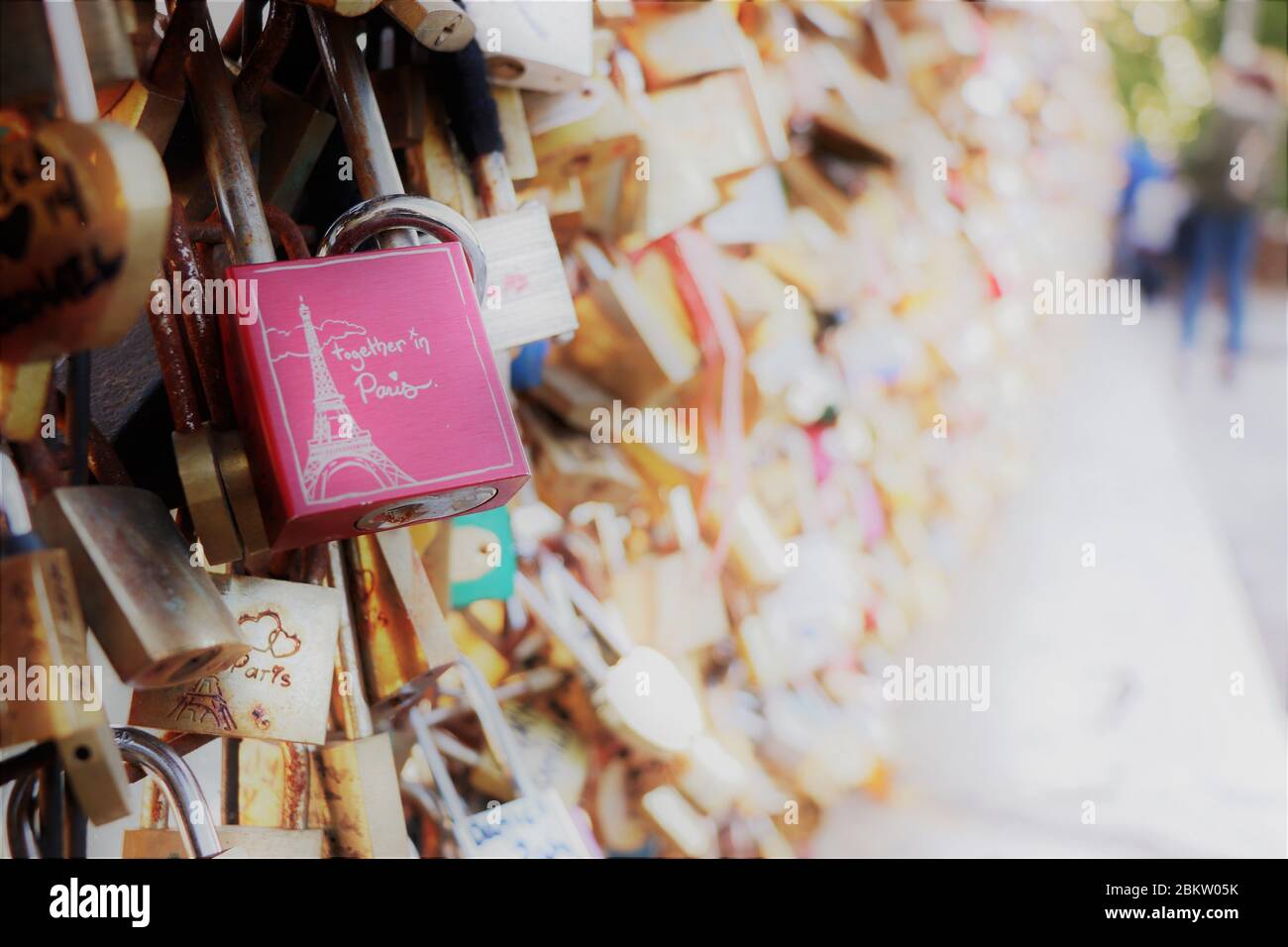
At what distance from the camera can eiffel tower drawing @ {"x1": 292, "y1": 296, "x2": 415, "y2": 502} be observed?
1.64 ft

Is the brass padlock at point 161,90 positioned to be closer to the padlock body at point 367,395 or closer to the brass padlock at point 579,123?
the padlock body at point 367,395

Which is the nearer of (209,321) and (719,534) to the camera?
(209,321)

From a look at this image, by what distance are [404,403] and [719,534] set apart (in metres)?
0.80

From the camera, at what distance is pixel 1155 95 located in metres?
6.00

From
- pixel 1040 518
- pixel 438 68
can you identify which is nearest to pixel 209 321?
pixel 438 68

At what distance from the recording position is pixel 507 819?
2.54 feet

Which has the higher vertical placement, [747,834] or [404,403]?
[404,403]

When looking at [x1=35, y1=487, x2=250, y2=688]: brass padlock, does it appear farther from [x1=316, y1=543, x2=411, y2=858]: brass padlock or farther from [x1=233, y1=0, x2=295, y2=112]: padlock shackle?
[x1=233, y1=0, x2=295, y2=112]: padlock shackle

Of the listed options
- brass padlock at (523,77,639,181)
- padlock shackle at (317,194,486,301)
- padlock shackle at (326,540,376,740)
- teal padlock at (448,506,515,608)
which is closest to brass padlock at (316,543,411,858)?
padlock shackle at (326,540,376,740)

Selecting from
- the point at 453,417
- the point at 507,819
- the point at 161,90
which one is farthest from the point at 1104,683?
the point at 161,90

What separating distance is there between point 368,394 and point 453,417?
0.04m

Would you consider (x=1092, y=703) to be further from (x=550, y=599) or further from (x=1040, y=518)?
(x=550, y=599)

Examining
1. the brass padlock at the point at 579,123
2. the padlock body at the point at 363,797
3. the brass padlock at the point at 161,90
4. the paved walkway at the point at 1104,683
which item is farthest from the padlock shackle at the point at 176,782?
the paved walkway at the point at 1104,683

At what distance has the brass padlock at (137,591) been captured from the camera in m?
0.47
